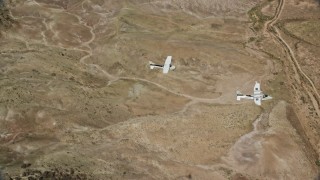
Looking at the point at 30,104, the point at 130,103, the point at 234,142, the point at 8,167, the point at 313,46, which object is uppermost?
the point at 313,46

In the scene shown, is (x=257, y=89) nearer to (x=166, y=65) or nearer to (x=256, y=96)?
(x=256, y=96)

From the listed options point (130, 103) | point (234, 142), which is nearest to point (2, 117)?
point (130, 103)

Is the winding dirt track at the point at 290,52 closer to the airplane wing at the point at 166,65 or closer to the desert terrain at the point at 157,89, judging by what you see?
the desert terrain at the point at 157,89

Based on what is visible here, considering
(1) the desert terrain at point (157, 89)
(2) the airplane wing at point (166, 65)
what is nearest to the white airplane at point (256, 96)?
(1) the desert terrain at point (157, 89)

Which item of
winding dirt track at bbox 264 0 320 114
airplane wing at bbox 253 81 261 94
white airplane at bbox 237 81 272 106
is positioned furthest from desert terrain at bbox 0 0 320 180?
airplane wing at bbox 253 81 261 94

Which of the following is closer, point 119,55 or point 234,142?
point 234,142

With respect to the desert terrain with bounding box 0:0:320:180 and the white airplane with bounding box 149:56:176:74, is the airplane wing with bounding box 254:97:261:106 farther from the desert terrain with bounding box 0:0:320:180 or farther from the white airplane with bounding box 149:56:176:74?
the white airplane with bounding box 149:56:176:74

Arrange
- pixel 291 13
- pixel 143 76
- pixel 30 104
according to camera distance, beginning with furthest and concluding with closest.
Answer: pixel 291 13 → pixel 143 76 → pixel 30 104

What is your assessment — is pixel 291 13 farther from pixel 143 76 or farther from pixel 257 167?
pixel 257 167
